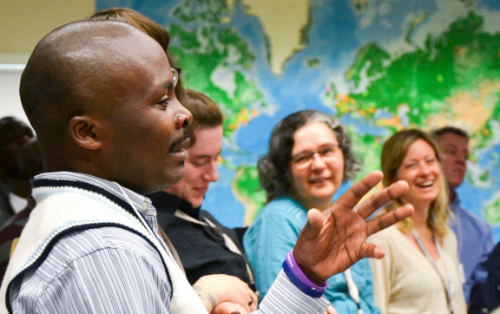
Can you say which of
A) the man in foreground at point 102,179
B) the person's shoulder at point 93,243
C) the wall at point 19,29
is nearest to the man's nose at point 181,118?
the man in foreground at point 102,179

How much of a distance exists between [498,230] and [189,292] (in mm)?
4467

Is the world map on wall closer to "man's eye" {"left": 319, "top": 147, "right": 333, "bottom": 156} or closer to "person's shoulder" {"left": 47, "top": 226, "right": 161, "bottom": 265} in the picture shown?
"man's eye" {"left": 319, "top": 147, "right": 333, "bottom": 156}

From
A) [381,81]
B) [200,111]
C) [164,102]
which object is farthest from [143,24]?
[381,81]

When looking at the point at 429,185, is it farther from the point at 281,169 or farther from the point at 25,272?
the point at 25,272

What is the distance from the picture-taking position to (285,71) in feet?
14.8

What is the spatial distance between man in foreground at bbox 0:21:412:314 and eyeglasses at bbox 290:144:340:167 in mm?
1588

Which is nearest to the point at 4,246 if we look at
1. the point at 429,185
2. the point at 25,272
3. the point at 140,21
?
the point at 140,21

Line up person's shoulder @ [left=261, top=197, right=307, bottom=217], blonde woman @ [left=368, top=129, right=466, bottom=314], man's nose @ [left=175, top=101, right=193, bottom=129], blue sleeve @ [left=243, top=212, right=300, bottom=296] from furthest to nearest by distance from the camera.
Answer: blonde woman @ [left=368, top=129, right=466, bottom=314] → person's shoulder @ [left=261, top=197, right=307, bottom=217] → blue sleeve @ [left=243, top=212, right=300, bottom=296] → man's nose @ [left=175, top=101, right=193, bottom=129]

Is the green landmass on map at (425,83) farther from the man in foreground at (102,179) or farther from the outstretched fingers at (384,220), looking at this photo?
the man in foreground at (102,179)

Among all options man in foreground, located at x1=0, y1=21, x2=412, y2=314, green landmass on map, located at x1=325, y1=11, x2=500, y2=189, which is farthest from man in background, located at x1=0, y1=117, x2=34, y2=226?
green landmass on map, located at x1=325, y1=11, x2=500, y2=189

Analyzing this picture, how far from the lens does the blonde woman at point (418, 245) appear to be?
2.99m

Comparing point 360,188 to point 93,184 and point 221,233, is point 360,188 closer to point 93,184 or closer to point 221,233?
point 93,184

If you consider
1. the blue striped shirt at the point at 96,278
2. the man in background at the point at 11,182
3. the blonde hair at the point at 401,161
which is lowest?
the man in background at the point at 11,182

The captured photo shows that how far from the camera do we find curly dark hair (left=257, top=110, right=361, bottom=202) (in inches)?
111
